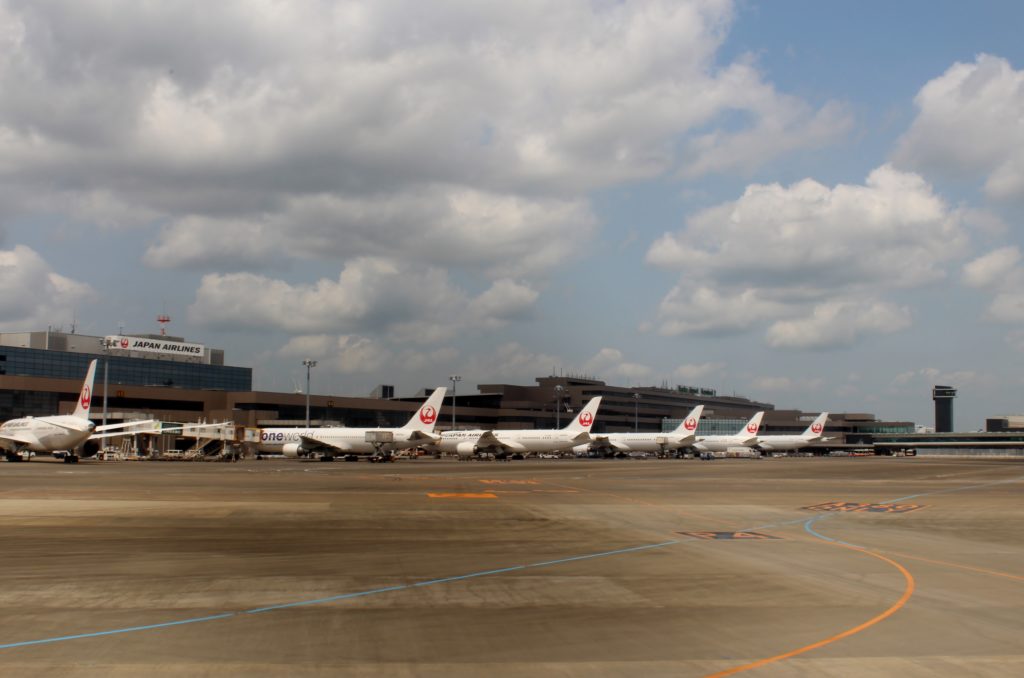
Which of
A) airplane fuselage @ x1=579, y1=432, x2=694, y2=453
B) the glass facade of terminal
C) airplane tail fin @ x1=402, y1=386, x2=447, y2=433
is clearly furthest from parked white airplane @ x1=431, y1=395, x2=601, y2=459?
the glass facade of terminal

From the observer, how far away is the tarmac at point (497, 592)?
9.99 metres

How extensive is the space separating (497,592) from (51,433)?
69.0 meters

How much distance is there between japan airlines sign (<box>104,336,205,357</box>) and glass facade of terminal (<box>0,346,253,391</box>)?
2.03 meters

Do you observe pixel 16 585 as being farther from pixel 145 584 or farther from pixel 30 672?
pixel 30 672

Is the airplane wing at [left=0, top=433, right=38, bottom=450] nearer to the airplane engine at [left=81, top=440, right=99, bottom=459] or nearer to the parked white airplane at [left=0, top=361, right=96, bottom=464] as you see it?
the parked white airplane at [left=0, top=361, right=96, bottom=464]

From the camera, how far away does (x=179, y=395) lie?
135 metres

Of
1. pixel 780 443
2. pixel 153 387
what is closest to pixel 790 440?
pixel 780 443

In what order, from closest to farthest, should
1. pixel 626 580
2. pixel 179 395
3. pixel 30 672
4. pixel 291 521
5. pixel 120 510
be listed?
pixel 30 672
pixel 626 580
pixel 291 521
pixel 120 510
pixel 179 395

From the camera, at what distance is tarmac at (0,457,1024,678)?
32.8ft

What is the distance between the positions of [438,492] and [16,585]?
87.0 ft

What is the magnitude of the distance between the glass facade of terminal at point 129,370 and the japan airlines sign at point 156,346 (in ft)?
6.66

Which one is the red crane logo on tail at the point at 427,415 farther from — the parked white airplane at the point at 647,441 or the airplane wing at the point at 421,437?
the parked white airplane at the point at 647,441

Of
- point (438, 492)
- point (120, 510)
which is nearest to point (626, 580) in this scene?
point (120, 510)

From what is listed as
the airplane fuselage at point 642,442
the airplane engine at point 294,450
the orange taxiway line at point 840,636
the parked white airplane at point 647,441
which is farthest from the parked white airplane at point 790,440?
the orange taxiway line at point 840,636
